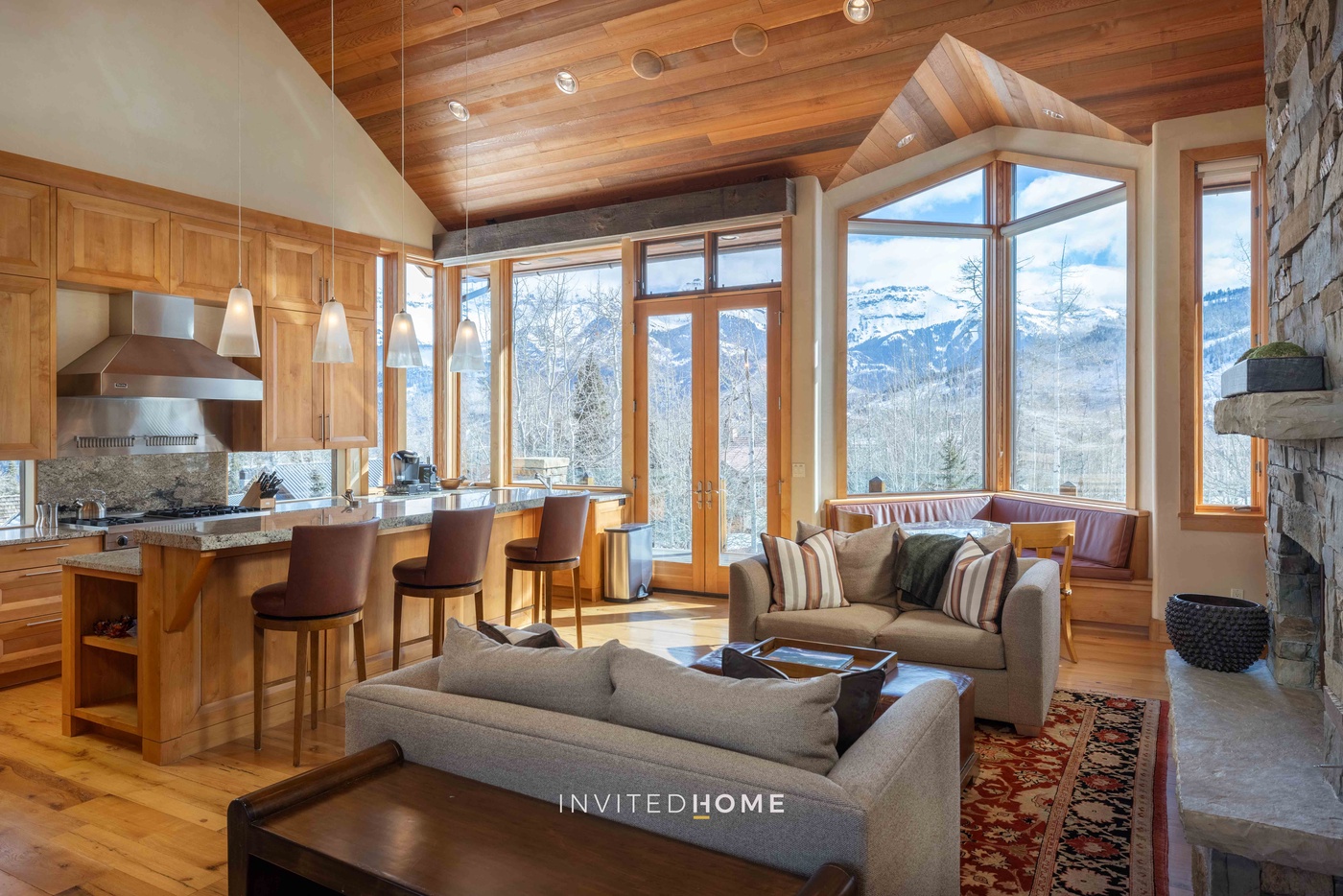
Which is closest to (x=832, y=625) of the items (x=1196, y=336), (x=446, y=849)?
(x=446, y=849)

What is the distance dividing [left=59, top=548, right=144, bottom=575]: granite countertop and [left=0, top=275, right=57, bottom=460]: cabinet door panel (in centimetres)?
136

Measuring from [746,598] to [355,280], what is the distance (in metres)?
4.28

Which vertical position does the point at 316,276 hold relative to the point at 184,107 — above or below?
below

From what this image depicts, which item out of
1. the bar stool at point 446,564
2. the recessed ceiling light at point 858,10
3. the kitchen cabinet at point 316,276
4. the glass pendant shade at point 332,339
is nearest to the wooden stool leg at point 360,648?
the bar stool at point 446,564

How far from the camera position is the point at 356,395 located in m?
6.59

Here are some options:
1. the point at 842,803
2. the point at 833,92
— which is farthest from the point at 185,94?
the point at 842,803

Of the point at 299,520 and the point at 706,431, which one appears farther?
the point at 706,431

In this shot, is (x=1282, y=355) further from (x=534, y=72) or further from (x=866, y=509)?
(x=534, y=72)

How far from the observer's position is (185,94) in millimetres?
5578

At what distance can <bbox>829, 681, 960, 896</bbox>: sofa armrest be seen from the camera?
156cm

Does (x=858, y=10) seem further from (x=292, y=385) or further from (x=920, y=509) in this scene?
(x=292, y=385)

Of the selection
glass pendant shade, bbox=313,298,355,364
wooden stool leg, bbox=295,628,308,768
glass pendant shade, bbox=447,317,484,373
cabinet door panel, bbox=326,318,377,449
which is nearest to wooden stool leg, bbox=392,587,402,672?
wooden stool leg, bbox=295,628,308,768

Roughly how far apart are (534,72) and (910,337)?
351 centimetres

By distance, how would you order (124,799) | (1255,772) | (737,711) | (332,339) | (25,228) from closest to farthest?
(737,711) < (1255,772) < (124,799) < (332,339) < (25,228)
